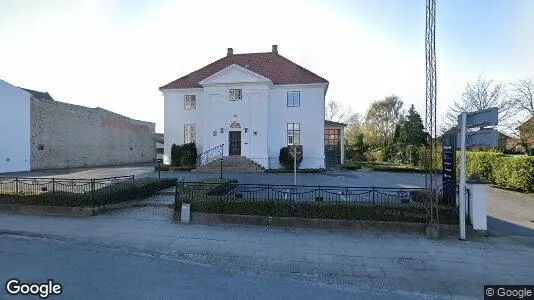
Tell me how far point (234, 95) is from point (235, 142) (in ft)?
12.7

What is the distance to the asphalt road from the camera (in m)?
4.90

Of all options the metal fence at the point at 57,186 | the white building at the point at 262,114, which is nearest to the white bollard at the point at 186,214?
the metal fence at the point at 57,186

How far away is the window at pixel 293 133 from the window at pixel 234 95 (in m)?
4.78

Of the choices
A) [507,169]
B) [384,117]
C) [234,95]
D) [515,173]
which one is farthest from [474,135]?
[384,117]

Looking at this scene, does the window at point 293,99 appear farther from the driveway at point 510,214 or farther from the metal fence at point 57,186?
the metal fence at point 57,186

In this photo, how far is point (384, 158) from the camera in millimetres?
43531

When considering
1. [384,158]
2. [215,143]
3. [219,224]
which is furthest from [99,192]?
[384,158]

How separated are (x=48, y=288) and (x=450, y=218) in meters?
8.94

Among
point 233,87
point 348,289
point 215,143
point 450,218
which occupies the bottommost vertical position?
point 348,289

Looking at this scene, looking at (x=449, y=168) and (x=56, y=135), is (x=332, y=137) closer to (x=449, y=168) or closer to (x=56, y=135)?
(x=449, y=168)

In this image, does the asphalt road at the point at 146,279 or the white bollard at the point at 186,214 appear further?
the white bollard at the point at 186,214

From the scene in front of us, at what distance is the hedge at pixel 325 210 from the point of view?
27.9ft

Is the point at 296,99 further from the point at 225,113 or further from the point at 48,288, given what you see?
the point at 48,288

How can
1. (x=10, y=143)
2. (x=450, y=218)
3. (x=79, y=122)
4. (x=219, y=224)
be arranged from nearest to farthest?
(x=450, y=218) < (x=219, y=224) < (x=10, y=143) < (x=79, y=122)
